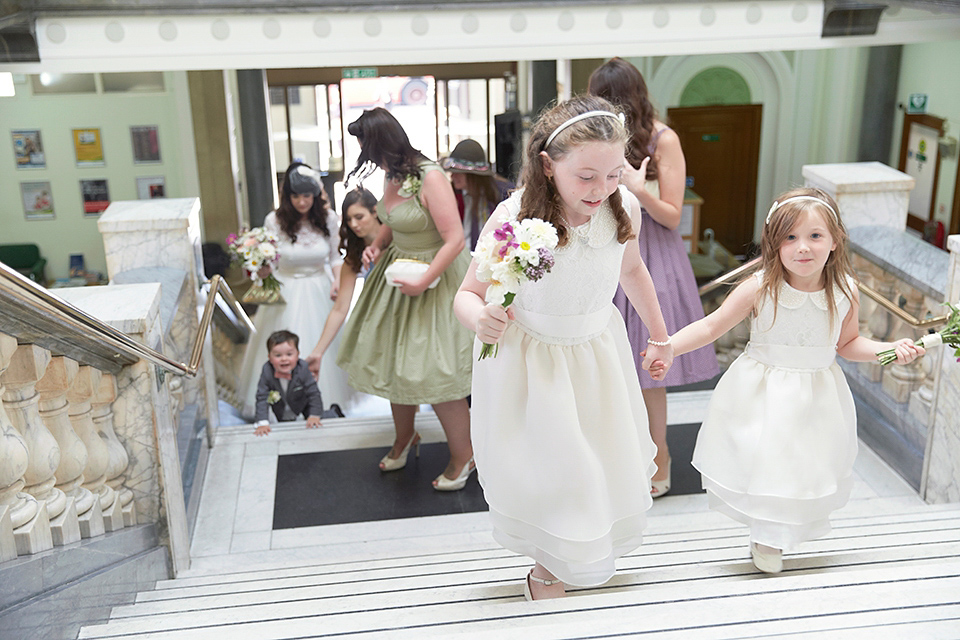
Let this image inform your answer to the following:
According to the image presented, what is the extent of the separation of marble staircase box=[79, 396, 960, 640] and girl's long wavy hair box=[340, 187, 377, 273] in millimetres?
1163

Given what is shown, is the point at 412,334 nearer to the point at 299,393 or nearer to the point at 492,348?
the point at 299,393

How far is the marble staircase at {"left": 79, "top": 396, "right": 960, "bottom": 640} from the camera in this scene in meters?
2.41

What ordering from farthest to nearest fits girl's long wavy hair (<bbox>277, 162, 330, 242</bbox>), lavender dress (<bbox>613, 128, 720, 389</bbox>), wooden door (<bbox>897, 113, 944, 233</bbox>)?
1. wooden door (<bbox>897, 113, 944, 233</bbox>)
2. girl's long wavy hair (<bbox>277, 162, 330, 242</bbox>)
3. lavender dress (<bbox>613, 128, 720, 389</bbox>)

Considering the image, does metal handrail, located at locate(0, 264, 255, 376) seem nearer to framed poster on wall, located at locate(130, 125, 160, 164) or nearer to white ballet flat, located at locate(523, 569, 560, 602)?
white ballet flat, located at locate(523, 569, 560, 602)

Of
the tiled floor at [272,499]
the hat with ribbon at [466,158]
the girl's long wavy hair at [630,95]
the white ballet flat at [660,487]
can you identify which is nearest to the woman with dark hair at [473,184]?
the hat with ribbon at [466,158]

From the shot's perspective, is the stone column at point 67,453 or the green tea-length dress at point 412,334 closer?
the stone column at point 67,453

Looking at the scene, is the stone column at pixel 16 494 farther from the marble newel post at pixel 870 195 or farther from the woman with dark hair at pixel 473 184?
the marble newel post at pixel 870 195

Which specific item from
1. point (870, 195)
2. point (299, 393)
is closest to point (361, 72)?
point (299, 393)

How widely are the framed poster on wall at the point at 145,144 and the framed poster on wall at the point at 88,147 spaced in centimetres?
42

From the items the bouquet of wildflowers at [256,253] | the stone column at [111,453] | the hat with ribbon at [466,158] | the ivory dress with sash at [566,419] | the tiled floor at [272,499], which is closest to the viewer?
the ivory dress with sash at [566,419]

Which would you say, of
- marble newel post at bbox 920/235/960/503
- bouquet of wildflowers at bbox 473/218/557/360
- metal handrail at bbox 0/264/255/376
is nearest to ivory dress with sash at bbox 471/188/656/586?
bouquet of wildflowers at bbox 473/218/557/360

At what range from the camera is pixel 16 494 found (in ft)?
8.72

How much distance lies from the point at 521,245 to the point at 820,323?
114cm

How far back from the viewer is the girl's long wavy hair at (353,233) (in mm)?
4785
